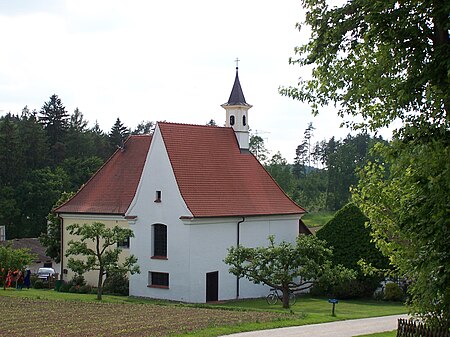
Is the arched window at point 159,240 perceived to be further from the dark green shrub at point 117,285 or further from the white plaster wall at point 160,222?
the dark green shrub at point 117,285

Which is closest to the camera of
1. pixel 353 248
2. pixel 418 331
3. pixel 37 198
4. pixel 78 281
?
pixel 418 331

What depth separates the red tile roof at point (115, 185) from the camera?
129 ft

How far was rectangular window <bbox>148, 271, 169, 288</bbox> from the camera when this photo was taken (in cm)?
3525

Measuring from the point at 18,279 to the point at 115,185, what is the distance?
25.9 ft

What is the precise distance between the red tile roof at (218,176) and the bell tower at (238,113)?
49 cm

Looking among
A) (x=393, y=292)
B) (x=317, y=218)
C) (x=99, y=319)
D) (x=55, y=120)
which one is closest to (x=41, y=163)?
(x=55, y=120)

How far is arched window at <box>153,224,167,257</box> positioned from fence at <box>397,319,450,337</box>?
64.9ft

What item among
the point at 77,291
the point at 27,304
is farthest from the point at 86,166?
the point at 27,304

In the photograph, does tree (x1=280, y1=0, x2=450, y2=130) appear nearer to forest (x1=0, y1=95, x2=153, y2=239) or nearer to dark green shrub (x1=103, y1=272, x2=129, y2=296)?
dark green shrub (x1=103, y1=272, x2=129, y2=296)

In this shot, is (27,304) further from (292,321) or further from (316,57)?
(316,57)

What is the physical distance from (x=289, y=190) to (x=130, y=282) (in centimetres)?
4573

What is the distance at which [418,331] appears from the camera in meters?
16.7

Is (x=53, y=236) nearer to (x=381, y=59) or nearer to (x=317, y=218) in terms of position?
(x=381, y=59)

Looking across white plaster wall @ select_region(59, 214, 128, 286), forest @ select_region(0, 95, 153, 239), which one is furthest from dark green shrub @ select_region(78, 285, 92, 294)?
forest @ select_region(0, 95, 153, 239)
